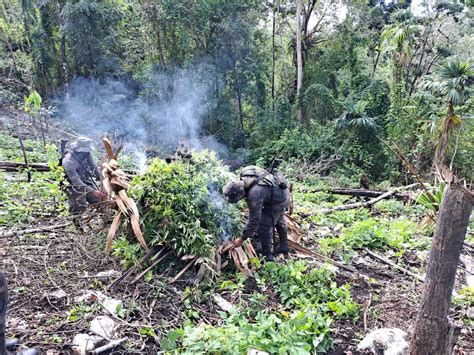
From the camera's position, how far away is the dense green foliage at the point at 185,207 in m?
3.87

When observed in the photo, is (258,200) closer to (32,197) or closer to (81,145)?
(81,145)

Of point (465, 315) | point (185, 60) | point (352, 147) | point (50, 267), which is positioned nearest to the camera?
point (465, 315)

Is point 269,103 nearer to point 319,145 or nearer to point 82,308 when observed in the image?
point 319,145

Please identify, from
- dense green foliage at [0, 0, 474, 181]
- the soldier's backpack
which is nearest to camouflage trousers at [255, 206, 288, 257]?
the soldier's backpack

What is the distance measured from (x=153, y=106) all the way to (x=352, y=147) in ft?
28.6

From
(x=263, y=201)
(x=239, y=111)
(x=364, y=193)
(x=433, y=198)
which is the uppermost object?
(x=239, y=111)

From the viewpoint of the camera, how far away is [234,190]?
3.99m

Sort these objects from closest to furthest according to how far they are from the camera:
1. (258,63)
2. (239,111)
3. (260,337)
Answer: (260,337) → (258,63) → (239,111)

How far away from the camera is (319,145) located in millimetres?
15531

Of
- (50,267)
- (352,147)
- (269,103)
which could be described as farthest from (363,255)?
(269,103)

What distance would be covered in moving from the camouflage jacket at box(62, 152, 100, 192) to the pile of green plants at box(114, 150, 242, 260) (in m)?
1.21

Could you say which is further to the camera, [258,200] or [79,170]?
[79,170]

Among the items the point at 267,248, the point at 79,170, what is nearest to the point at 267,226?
the point at 267,248

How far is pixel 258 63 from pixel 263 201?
1401 centimetres
